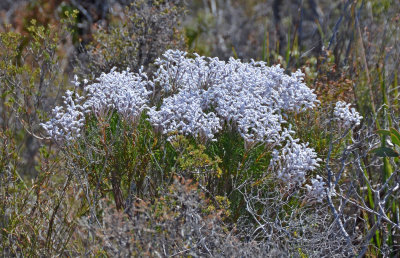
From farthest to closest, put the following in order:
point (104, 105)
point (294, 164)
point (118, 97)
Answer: point (104, 105) → point (118, 97) → point (294, 164)

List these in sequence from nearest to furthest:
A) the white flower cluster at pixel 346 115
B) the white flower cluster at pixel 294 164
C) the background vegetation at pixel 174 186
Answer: the background vegetation at pixel 174 186
the white flower cluster at pixel 294 164
the white flower cluster at pixel 346 115

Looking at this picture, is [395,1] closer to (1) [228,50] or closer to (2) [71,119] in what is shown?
(1) [228,50]

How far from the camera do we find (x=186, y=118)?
123 inches

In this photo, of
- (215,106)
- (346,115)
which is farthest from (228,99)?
(346,115)

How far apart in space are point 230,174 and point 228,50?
5097mm

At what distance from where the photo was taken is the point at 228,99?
3217 mm

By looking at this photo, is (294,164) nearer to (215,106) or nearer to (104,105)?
(215,106)

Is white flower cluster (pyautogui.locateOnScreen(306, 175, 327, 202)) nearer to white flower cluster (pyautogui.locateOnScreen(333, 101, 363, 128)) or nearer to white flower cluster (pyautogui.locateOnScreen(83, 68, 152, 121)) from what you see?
white flower cluster (pyautogui.locateOnScreen(333, 101, 363, 128))

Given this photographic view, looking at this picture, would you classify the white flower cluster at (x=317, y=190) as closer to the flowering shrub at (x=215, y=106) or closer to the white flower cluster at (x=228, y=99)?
the flowering shrub at (x=215, y=106)

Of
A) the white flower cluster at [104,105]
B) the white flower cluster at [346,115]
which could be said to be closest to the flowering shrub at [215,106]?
the white flower cluster at [104,105]

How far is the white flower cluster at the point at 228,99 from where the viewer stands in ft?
9.95

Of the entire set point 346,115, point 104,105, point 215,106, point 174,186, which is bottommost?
point 174,186

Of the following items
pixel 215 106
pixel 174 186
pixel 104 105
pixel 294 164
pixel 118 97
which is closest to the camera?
pixel 174 186

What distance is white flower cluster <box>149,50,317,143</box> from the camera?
3031 millimetres
